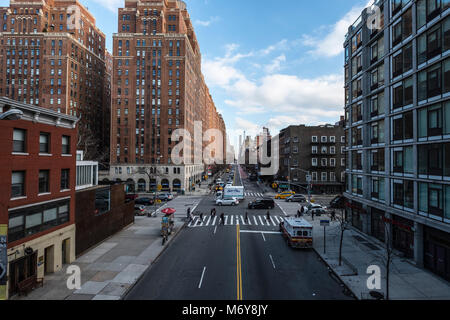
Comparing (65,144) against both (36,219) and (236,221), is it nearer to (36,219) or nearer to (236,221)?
(36,219)

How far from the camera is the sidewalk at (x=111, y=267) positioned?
1455cm

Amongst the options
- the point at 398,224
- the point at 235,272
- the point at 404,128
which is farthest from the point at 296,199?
the point at 235,272

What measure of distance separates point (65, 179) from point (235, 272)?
47.5 feet

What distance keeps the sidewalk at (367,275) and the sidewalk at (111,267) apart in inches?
555

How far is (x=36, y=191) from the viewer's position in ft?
53.0

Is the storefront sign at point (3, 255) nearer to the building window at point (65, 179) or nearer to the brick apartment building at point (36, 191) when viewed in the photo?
the brick apartment building at point (36, 191)

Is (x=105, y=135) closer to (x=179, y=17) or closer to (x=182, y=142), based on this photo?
(x=182, y=142)

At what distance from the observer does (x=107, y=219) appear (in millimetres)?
25734

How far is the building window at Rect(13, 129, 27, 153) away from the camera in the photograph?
14.9 metres

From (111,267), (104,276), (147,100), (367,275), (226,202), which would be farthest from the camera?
(147,100)

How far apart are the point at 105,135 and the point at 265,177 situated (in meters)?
67.9

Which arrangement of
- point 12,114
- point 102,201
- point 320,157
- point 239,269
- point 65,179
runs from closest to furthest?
1. point 12,114
2. point 239,269
3. point 65,179
4. point 102,201
5. point 320,157

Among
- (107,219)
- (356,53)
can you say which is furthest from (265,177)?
(107,219)

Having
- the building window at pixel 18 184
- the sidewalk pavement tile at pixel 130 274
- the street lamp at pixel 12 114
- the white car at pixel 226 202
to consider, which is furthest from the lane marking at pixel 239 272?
the white car at pixel 226 202
